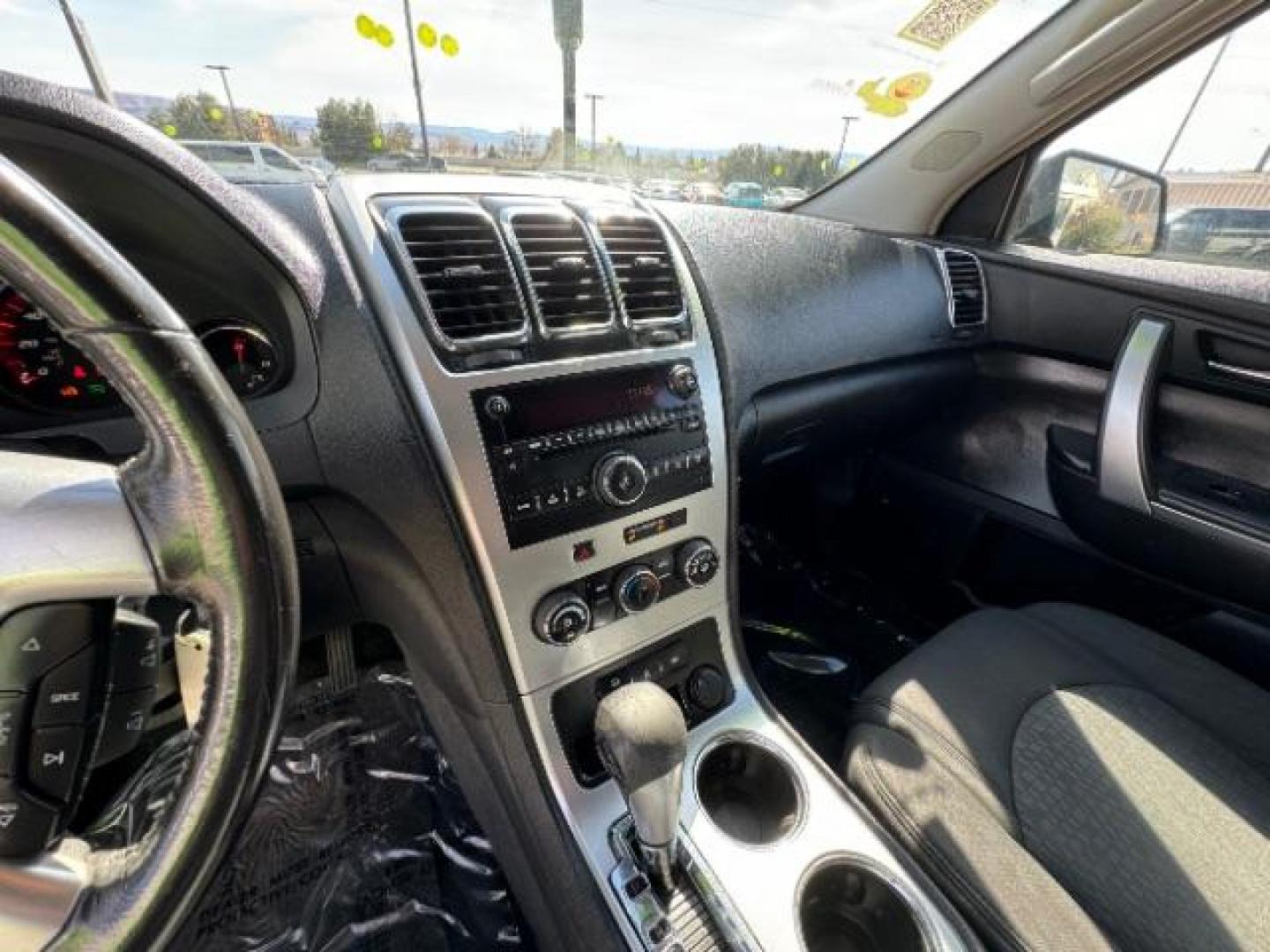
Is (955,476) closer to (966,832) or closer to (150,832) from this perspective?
(966,832)

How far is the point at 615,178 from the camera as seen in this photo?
1.25 m

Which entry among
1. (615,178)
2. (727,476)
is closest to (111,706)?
(727,476)

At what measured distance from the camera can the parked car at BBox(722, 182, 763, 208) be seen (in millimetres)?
1591

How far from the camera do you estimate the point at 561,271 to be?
947 millimetres

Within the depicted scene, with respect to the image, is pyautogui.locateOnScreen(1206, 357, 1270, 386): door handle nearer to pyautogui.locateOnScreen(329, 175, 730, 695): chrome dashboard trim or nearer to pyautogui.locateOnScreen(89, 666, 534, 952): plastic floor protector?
pyautogui.locateOnScreen(329, 175, 730, 695): chrome dashboard trim

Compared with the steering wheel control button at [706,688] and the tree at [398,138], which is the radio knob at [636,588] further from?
the tree at [398,138]

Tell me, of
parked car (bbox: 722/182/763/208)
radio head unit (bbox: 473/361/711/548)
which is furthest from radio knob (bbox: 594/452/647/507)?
parked car (bbox: 722/182/763/208)

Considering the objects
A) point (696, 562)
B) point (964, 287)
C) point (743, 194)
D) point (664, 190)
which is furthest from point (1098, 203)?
point (696, 562)

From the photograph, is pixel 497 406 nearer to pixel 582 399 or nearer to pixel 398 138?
pixel 582 399

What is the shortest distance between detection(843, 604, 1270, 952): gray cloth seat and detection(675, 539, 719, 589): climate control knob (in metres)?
0.36

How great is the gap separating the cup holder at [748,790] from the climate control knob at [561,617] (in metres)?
0.33

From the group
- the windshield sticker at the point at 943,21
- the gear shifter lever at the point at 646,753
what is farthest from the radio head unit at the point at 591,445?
the windshield sticker at the point at 943,21

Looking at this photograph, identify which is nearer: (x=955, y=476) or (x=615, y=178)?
(x=615, y=178)

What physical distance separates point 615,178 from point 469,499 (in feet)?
2.50
